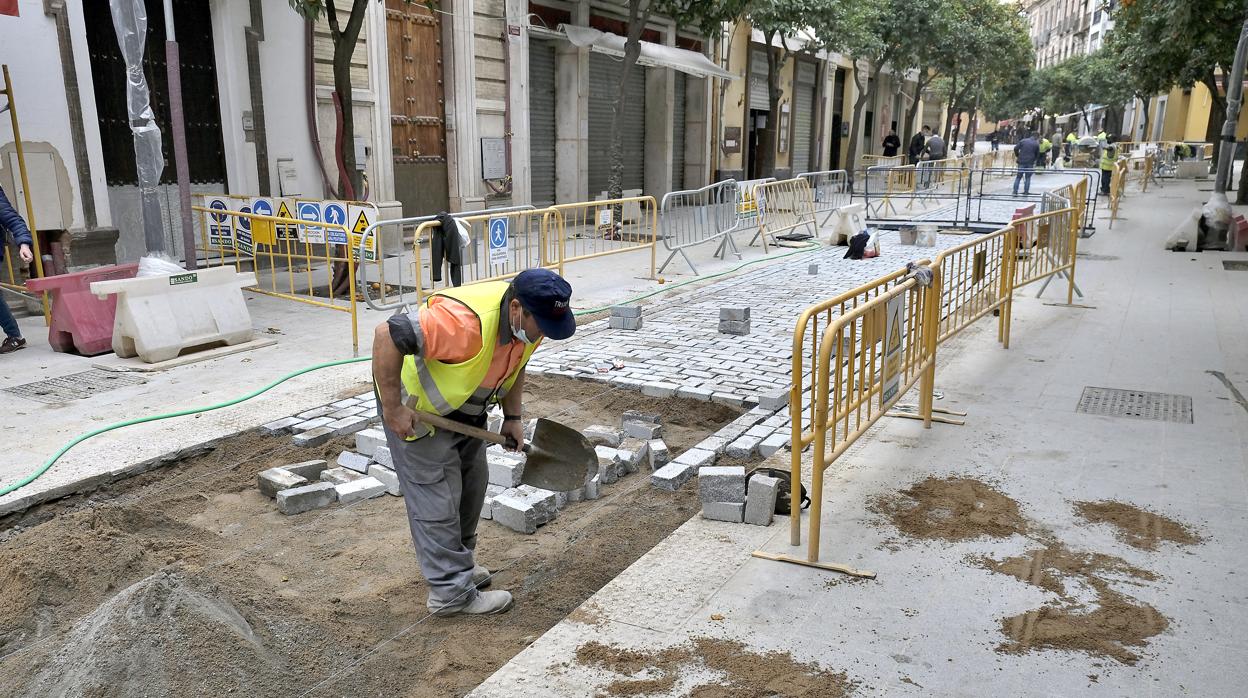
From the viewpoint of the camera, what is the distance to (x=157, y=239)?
8.36 meters

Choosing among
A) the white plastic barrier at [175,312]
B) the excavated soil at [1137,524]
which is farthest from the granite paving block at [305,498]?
the excavated soil at [1137,524]

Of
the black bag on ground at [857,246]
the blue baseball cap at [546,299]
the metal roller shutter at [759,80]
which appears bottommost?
the black bag on ground at [857,246]

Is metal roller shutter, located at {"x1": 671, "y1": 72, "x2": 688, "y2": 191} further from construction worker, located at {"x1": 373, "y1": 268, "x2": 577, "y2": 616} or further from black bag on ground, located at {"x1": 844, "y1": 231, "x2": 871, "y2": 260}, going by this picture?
construction worker, located at {"x1": 373, "y1": 268, "x2": 577, "y2": 616}

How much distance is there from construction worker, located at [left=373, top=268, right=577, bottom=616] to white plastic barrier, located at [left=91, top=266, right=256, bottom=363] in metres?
4.84

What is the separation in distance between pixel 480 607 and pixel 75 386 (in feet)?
15.8

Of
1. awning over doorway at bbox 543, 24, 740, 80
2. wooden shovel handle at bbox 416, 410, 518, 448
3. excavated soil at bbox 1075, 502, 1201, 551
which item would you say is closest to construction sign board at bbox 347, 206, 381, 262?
wooden shovel handle at bbox 416, 410, 518, 448

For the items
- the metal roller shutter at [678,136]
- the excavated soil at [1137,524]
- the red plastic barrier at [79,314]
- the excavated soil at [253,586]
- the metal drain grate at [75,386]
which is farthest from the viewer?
the metal roller shutter at [678,136]

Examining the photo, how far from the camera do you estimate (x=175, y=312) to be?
784 centimetres

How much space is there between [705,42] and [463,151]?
10903 millimetres

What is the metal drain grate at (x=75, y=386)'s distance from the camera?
6.72 meters

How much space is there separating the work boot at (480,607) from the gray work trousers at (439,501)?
0.06 feet

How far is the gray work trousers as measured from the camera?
145 inches

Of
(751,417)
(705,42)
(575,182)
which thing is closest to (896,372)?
(751,417)

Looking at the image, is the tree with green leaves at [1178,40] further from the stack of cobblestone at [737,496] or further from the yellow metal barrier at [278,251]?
the stack of cobblestone at [737,496]
